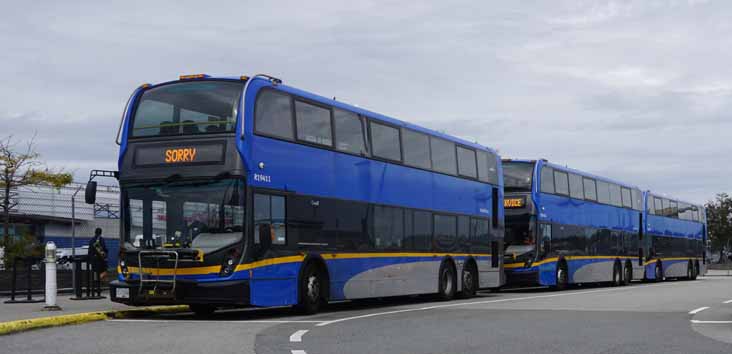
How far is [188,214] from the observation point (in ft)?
51.8

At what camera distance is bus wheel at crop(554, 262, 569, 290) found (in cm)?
3219

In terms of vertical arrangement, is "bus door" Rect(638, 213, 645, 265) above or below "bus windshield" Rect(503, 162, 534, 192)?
below

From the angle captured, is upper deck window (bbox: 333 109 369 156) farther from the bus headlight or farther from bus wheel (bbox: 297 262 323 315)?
the bus headlight

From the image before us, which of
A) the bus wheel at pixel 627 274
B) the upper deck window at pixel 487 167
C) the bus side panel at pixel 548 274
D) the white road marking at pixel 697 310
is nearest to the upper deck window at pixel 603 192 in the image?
the bus wheel at pixel 627 274

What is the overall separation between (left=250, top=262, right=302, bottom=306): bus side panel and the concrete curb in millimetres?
2277

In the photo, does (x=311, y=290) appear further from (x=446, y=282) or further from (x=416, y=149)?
(x=446, y=282)

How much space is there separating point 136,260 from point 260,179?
2.45 metres

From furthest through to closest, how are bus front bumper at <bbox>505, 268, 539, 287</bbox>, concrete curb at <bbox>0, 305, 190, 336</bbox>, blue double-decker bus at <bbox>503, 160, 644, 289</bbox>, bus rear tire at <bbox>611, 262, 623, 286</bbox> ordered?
bus rear tire at <bbox>611, 262, 623, 286</bbox>
blue double-decker bus at <bbox>503, 160, 644, 289</bbox>
bus front bumper at <bbox>505, 268, 539, 287</bbox>
concrete curb at <bbox>0, 305, 190, 336</bbox>

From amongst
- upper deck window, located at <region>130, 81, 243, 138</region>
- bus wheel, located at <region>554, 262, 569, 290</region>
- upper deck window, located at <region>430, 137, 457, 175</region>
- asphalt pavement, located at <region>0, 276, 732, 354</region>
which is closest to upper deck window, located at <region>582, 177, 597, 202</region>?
bus wheel, located at <region>554, 262, 569, 290</region>

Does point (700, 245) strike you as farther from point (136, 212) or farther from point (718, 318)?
point (136, 212)

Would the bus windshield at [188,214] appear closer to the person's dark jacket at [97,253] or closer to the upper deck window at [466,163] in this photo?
the person's dark jacket at [97,253]

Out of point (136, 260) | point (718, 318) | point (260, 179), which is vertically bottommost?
point (718, 318)

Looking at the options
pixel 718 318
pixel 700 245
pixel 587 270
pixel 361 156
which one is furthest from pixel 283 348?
pixel 700 245

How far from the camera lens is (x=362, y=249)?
19.6m
